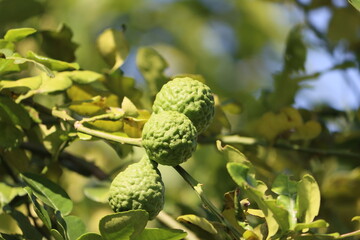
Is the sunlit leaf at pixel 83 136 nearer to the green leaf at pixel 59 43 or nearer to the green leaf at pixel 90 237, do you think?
the green leaf at pixel 90 237

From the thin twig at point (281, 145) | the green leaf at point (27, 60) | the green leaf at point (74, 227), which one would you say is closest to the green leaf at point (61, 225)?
the green leaf at point (74, 227)

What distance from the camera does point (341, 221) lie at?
1.69 metres

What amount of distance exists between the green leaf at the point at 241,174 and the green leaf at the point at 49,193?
12.9 inches

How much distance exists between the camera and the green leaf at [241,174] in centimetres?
89

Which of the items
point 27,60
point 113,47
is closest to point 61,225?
point 27,60

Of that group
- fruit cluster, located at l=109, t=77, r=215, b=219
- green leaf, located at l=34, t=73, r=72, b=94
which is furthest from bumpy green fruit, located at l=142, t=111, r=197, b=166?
green leaf, located at l=34, t=73, r=72, b=94

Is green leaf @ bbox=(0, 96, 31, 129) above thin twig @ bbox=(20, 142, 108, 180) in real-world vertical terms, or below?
above

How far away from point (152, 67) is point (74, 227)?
18.6 inches

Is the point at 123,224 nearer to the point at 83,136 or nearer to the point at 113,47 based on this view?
the point at 83,136

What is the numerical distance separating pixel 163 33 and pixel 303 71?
195 centimetres

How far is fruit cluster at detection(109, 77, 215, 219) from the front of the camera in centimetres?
97

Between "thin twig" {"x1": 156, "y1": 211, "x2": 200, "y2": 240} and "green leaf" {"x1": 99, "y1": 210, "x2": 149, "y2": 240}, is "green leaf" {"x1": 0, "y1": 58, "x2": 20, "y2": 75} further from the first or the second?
"thin twig" {"x1": 156, "y1": 211, "x2": 200, "y2": 240}

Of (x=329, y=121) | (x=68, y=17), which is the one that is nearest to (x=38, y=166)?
(x=329, y=121)

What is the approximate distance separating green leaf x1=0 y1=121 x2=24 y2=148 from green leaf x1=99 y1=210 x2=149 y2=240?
0.33 meters
